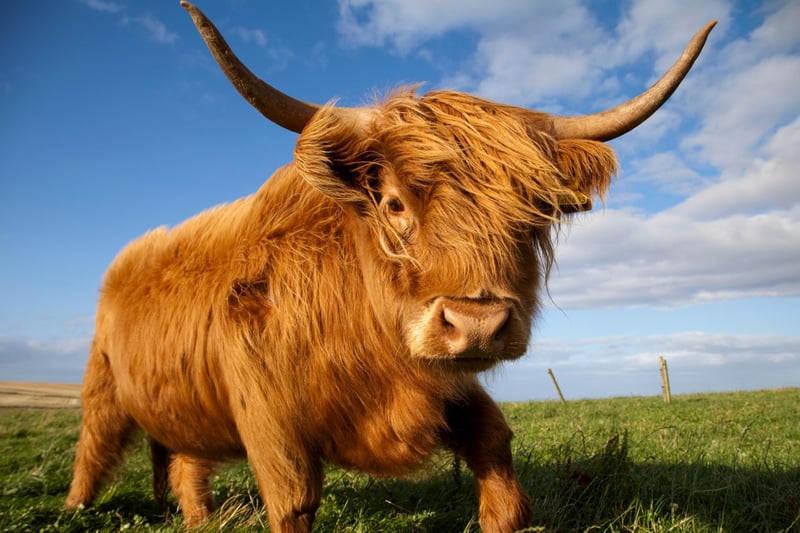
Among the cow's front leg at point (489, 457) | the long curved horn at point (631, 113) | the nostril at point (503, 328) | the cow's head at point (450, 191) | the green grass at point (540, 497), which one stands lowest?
the green grass at point (540, 497)

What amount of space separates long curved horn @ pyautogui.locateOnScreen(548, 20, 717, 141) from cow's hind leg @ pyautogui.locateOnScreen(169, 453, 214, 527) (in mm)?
3776

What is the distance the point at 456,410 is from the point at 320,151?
1500 millimetres

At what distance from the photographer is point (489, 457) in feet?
9.37

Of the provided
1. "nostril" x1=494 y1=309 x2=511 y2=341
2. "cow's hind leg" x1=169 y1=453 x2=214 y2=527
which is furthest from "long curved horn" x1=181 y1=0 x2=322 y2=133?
"cow's hind leg" x1=169 y1=453 x2=214 y2=527

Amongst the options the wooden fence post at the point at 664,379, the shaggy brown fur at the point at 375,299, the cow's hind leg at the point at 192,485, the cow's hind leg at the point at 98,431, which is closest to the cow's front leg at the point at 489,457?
the shaggy brown fur at the point at 375,299

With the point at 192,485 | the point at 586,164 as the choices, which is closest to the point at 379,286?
the point at 586,164

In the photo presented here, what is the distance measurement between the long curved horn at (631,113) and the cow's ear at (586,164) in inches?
8.3

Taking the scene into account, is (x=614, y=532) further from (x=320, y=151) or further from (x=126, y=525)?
(x=126, y=525)

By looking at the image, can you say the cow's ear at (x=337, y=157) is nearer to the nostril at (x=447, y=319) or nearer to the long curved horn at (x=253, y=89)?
the long curved horn at (x=253, y=89)

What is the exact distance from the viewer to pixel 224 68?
2.45m

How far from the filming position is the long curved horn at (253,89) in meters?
2.38

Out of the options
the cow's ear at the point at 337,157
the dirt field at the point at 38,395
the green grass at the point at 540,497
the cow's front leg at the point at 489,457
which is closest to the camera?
the cow's ear at the point at 337,157

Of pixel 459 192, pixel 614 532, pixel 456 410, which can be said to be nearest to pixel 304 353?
pixel 456 410

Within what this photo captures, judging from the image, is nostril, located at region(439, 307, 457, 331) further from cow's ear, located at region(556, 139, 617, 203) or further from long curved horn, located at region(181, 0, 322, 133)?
long curved horn, located at region(181, 0, 322, 133)
